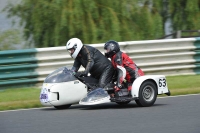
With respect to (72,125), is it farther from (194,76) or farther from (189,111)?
(194,76)

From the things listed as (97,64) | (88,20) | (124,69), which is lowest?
(124,69)

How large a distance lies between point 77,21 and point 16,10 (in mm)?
2126

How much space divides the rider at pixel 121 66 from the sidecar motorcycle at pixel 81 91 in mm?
206

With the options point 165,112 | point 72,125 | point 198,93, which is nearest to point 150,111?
point 165,112

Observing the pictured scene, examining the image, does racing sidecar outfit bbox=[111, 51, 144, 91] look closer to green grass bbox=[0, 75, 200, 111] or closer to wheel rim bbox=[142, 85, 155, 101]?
wheel rim bbox=[142, 85, 155, 101]

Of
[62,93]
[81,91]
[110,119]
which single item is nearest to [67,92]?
[62,93]

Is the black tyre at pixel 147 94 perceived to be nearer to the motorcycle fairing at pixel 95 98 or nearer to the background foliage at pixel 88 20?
the motorcycle fairing at pixel 95 98

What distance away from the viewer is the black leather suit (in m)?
10.1

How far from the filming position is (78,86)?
32.4 ft

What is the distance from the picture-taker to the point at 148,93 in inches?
395

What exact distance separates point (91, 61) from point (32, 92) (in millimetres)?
2747

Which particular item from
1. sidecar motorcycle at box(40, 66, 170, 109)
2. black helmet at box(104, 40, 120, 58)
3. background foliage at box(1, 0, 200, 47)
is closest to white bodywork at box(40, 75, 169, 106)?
sidecar motorcycle at box(40, 66, 170, 109)

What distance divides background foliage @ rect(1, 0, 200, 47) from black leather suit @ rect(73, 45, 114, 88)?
5252 mm

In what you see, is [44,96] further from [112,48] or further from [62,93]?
[112,48]
